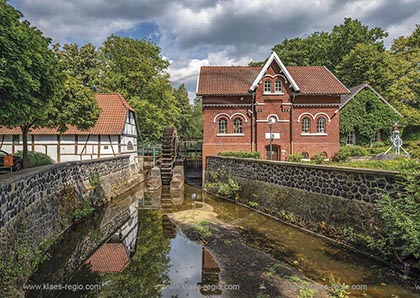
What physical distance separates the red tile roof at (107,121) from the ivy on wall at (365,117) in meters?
18.7

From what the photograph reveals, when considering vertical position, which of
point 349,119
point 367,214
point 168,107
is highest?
point 168,107

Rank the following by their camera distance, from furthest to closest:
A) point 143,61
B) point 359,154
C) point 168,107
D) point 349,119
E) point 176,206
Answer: point 168,107
point 143,61
point 349,119
point 359,154
point 176,206

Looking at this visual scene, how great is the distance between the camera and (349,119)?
946 inches

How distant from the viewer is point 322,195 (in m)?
8.02

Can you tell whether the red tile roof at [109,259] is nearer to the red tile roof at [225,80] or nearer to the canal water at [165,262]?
the canal water at [165,262]

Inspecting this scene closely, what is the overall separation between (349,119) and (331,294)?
22.5 metres

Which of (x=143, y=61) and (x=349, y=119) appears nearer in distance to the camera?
(x=349, y=119)

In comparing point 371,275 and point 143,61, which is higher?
point 143,61

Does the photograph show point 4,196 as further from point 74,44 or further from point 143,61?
point 74,44

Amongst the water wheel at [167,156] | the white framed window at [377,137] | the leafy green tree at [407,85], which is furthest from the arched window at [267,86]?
the leafy green tree at [407,85]

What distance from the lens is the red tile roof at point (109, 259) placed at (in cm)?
596

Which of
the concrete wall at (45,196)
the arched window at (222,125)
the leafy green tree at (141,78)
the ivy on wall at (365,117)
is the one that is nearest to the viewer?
the concrete wall at (45,196)

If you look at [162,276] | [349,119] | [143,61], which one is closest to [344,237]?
[162,276]

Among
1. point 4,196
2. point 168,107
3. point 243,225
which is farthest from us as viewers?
point 168,107
